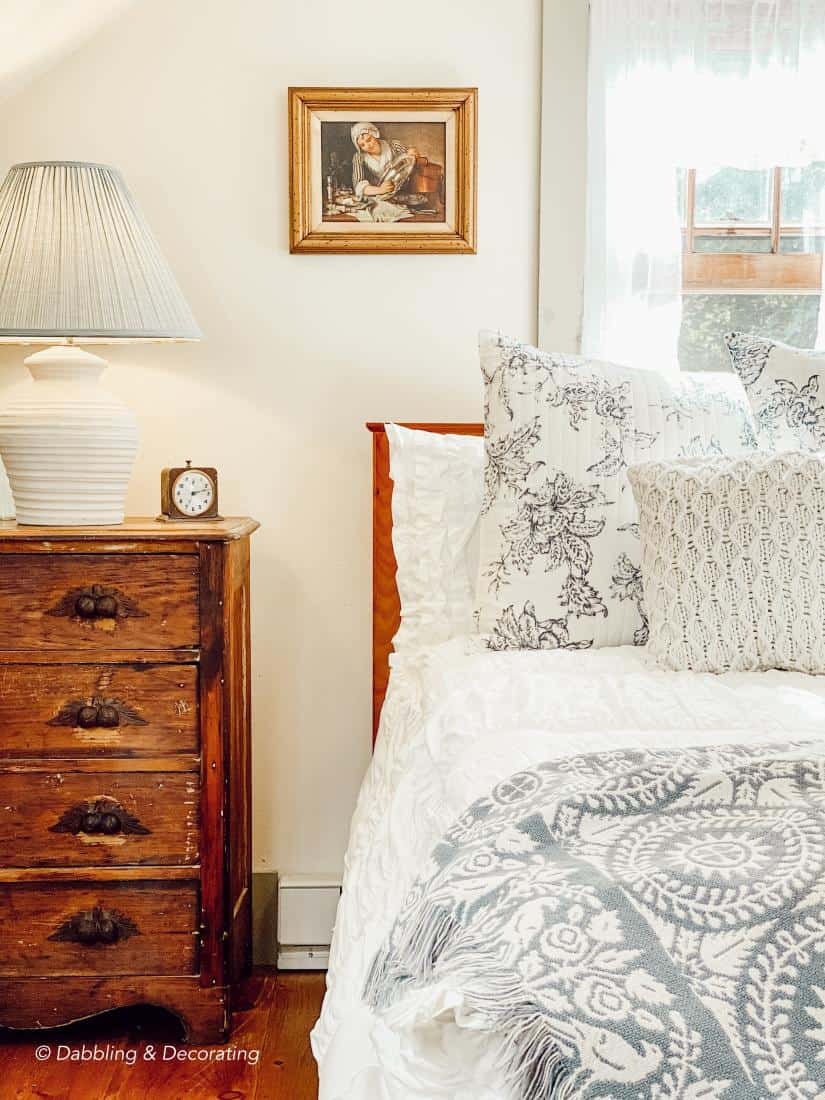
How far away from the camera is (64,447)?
181 centimetres

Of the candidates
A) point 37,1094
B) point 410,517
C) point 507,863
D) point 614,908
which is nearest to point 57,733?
point 37,1094

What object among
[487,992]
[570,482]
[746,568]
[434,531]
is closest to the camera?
[487,992]

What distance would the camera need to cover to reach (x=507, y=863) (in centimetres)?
82

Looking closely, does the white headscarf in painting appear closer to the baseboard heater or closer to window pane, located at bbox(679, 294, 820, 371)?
window pane, located at bbox(679, 294, 820, 371)

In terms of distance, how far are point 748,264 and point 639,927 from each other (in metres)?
1.85

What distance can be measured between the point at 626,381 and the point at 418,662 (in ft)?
1.91

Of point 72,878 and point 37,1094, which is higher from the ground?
point 72,878

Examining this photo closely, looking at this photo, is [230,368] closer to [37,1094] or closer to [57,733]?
[57,733]

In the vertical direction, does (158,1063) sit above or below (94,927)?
below

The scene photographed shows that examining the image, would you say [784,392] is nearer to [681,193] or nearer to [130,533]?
[681,193]

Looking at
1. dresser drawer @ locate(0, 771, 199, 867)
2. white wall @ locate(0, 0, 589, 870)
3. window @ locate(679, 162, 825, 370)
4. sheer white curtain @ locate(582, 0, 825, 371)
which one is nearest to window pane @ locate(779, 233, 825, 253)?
window @ locate(679, 162, 825, 370)

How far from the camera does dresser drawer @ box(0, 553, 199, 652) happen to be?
1758 mm

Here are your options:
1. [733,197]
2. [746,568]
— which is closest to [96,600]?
[746,568]

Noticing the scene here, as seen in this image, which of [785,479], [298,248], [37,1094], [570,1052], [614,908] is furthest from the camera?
[298,248]
